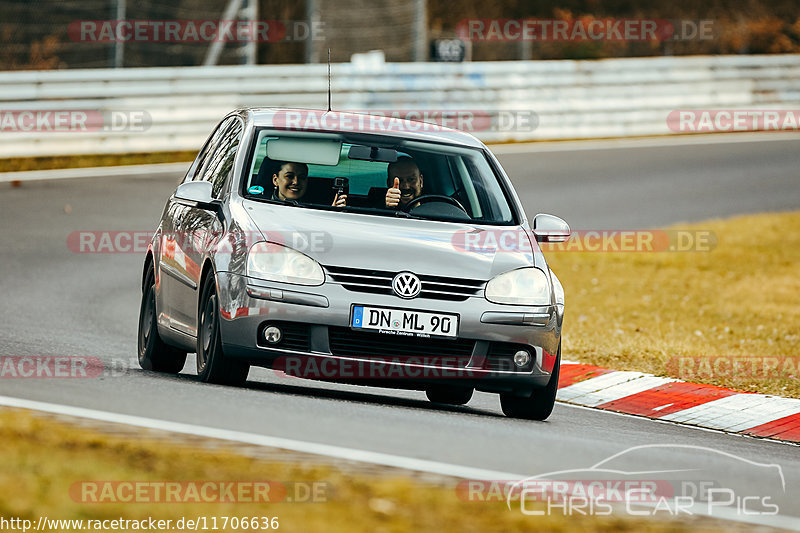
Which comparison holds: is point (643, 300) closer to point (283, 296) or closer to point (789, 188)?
point (283, 296)

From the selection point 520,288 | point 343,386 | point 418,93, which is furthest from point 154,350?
point 418,93

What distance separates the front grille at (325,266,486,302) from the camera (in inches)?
335

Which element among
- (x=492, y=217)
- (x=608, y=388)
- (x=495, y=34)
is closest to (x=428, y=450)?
(x=492, y=217)

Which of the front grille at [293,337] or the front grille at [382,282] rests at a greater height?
the front grille at [382,282]

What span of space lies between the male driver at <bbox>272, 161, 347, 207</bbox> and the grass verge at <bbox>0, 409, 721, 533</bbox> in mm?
3037

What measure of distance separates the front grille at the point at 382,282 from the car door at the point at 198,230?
0.85 metres

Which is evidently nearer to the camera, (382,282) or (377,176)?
(382,282)

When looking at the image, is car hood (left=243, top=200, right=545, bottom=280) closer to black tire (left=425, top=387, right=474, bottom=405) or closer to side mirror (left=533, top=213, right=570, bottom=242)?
side mirror (left=533, top=213, right=570, bottom=242)

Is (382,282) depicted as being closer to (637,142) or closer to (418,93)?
(418,93)

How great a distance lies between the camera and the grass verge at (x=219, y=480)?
5199 millimetres

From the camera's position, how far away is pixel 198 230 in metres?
9.40

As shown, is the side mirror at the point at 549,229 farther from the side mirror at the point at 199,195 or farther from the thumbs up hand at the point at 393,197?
the side mirror at the point at 199,195

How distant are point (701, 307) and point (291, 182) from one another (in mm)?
6925

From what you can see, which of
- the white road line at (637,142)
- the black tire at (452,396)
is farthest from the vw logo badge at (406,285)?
the white road line at (637,142)
